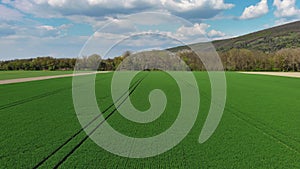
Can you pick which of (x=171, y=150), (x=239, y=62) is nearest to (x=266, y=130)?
(x=171, y=150)

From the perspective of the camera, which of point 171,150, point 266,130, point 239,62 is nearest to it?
point 171,150

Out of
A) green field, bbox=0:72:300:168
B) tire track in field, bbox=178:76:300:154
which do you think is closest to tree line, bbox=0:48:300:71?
tire track in field, bbox=178:76:300:154

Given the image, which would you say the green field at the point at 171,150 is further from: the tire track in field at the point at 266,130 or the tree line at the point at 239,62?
the tree line at the point at 239,62

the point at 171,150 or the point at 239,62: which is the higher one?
the point at 239,62

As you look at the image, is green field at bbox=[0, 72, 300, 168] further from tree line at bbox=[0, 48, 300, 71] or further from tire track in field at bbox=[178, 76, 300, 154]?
tree line at bbox=[0, 48, 300, 71]

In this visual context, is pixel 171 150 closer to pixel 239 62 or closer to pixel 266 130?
pixel 266 130

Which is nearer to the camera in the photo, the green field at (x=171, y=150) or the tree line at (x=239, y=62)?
the green field at (x=171, y=150)

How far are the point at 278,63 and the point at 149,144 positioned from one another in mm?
90746

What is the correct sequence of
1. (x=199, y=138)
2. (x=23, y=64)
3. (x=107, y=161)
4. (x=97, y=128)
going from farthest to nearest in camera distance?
(x=23, y=64)
(x=97, y=128)
(x=199, y=138)
(x=107, y=161)

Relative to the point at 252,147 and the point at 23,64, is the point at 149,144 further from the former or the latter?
the point at 23,64

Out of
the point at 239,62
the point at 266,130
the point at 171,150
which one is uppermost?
the point at 239,62

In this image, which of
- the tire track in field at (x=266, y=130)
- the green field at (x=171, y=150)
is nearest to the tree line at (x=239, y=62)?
the tire track in field at (x=266, y=130)

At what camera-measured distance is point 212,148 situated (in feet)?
22.1

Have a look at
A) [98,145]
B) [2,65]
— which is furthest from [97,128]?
[2,65]
